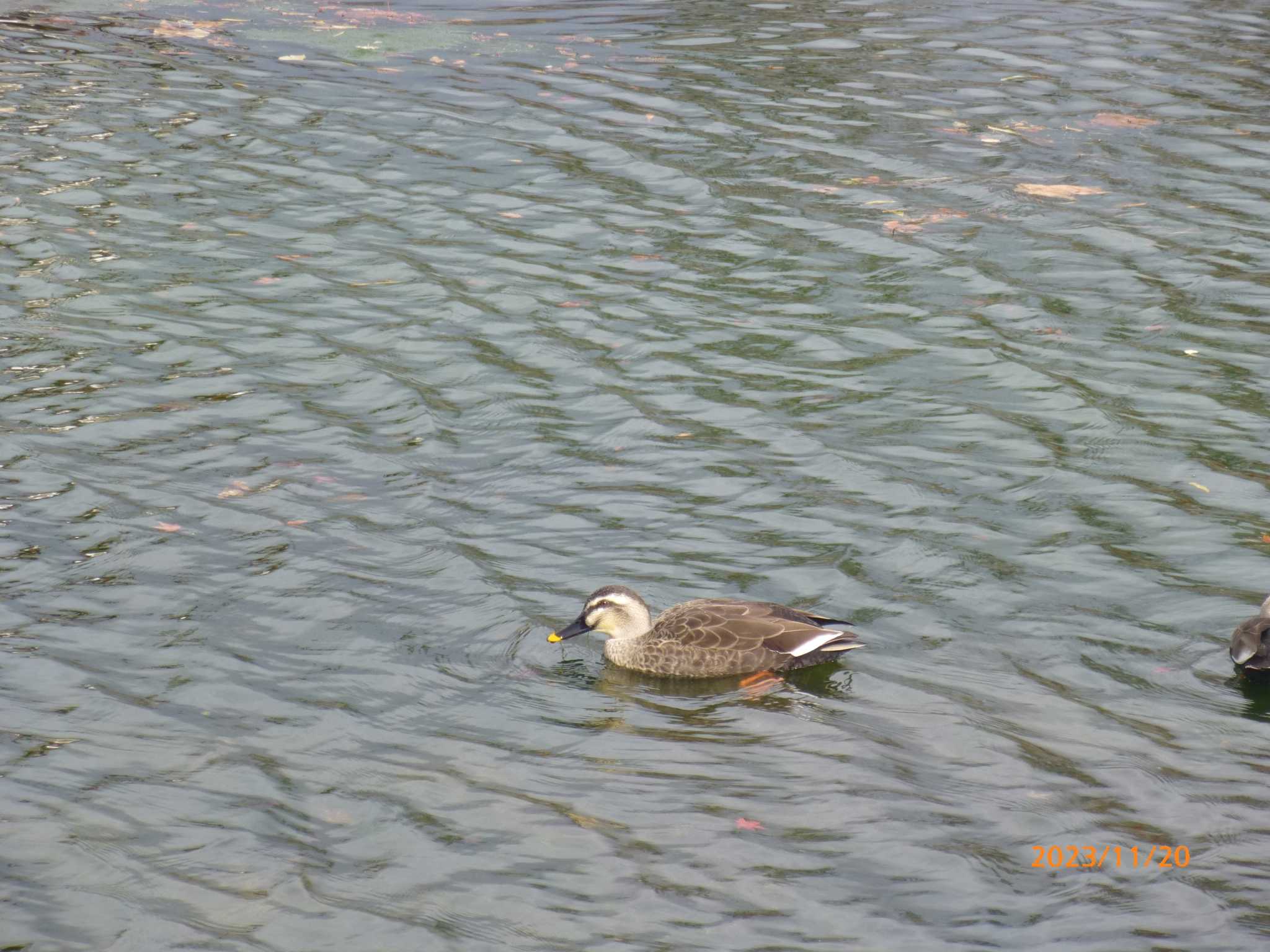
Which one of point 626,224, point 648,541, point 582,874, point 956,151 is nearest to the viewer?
point 582,874

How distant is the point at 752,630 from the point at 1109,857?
264 centimetres

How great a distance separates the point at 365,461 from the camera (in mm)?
11625

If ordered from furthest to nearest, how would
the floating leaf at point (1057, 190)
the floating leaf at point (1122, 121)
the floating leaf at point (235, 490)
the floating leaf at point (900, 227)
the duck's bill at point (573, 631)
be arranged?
the floating leaf at point (1122, 121), the floating leaf at point (1057, 190), the floating leaf at point (900, 227), the floating leaf at point (235, 490), the duck's bill at point (573, 631)

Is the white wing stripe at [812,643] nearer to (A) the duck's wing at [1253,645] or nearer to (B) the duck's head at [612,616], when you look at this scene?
(B) the duck's head at [612,616]

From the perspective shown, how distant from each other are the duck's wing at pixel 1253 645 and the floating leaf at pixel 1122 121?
11457 mm

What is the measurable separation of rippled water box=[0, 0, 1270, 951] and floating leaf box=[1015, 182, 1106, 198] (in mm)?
49

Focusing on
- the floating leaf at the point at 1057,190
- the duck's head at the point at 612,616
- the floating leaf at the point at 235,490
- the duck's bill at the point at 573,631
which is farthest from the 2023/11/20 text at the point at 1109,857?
the floating leaf at the point at 1057,190

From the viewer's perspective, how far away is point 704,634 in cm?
931

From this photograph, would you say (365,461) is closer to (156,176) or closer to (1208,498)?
(1208,498)

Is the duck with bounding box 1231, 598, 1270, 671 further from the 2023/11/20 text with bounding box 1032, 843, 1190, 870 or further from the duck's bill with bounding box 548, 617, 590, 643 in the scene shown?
the duck's bill with bounding box 548, 617, 590, 643

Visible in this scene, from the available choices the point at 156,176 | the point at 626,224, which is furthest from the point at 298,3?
the point at 626,224

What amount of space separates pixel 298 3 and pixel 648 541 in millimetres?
17558

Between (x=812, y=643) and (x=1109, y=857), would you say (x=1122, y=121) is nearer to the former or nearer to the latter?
(x=812, y=643)

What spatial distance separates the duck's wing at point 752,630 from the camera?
356 inches
